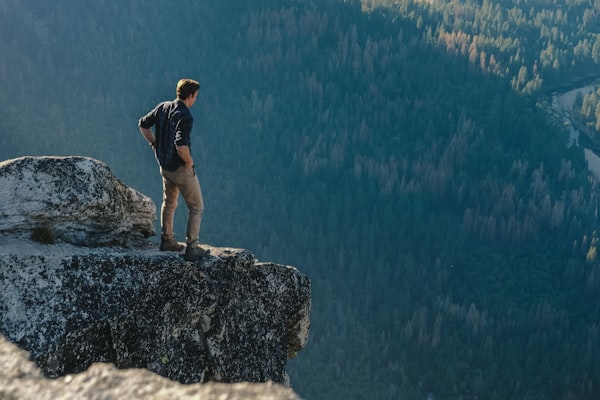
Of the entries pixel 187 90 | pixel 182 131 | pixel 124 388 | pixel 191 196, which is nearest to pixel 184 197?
pixel 191 196

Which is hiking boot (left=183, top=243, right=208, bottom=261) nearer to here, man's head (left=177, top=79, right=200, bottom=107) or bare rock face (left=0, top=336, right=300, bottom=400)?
man's head (left=177, top=79, right=200, bottom=107)

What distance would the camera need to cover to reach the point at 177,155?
17422 mm

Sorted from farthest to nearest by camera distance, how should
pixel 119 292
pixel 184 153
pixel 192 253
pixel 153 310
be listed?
1. pixel 192 253
2. pixel 184 153
3. pixel 153 310
4. pixel 119 292

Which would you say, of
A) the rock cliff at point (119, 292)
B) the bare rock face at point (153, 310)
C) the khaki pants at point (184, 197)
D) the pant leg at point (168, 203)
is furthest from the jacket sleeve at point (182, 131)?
the bare rock face at point (153, 310)

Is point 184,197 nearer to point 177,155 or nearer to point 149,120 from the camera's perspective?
point 177,155

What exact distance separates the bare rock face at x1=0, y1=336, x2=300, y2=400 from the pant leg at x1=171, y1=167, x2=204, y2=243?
796cm

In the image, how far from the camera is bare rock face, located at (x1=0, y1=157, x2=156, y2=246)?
16.8m

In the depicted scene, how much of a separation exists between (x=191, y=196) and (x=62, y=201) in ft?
8.69

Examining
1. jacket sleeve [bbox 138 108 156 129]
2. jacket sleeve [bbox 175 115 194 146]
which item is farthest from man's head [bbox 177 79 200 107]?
jacket sleeve [bbox 138 108 156 129]

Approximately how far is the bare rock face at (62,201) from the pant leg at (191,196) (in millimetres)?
1672

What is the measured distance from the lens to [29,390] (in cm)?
930

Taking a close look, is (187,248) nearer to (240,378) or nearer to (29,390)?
(240,378)

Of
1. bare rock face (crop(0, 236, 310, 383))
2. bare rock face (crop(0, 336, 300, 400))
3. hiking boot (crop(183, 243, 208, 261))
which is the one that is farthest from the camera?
hiking boot (crop(183, 243, 208, 261))

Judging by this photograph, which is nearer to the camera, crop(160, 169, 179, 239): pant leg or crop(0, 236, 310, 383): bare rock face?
crop(0, 236, 310, 383): bare rock face
